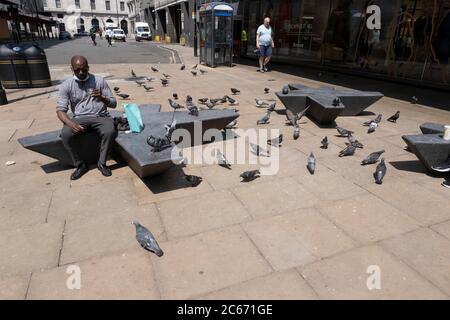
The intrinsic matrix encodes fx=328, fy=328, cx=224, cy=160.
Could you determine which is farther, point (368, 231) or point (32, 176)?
point (32, 176)

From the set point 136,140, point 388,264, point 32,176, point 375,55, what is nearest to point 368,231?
point 388,264

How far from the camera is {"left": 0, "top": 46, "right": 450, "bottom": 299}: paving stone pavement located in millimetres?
2689

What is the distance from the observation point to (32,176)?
4527 mm

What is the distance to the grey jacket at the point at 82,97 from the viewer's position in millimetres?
4367

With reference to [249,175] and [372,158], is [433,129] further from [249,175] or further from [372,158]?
[249,175]

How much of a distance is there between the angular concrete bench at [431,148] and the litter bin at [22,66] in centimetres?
1036

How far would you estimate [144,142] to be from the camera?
4293 millimetres

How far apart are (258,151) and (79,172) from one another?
2651mm

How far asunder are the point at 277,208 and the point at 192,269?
136 cm

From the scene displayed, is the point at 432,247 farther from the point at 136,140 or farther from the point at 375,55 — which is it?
the point at 375,55

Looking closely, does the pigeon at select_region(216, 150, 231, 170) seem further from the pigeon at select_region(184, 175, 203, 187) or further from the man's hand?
the man's hand

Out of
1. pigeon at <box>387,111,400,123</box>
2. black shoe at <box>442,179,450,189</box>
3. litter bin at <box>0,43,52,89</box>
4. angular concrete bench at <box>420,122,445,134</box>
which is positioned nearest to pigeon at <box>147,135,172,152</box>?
black shoe at <box>442,179,450,189</box>

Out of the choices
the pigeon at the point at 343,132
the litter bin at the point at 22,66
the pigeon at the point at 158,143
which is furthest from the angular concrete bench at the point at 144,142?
the litter bin at the point at 22,66

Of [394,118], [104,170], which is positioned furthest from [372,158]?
[104,170]
